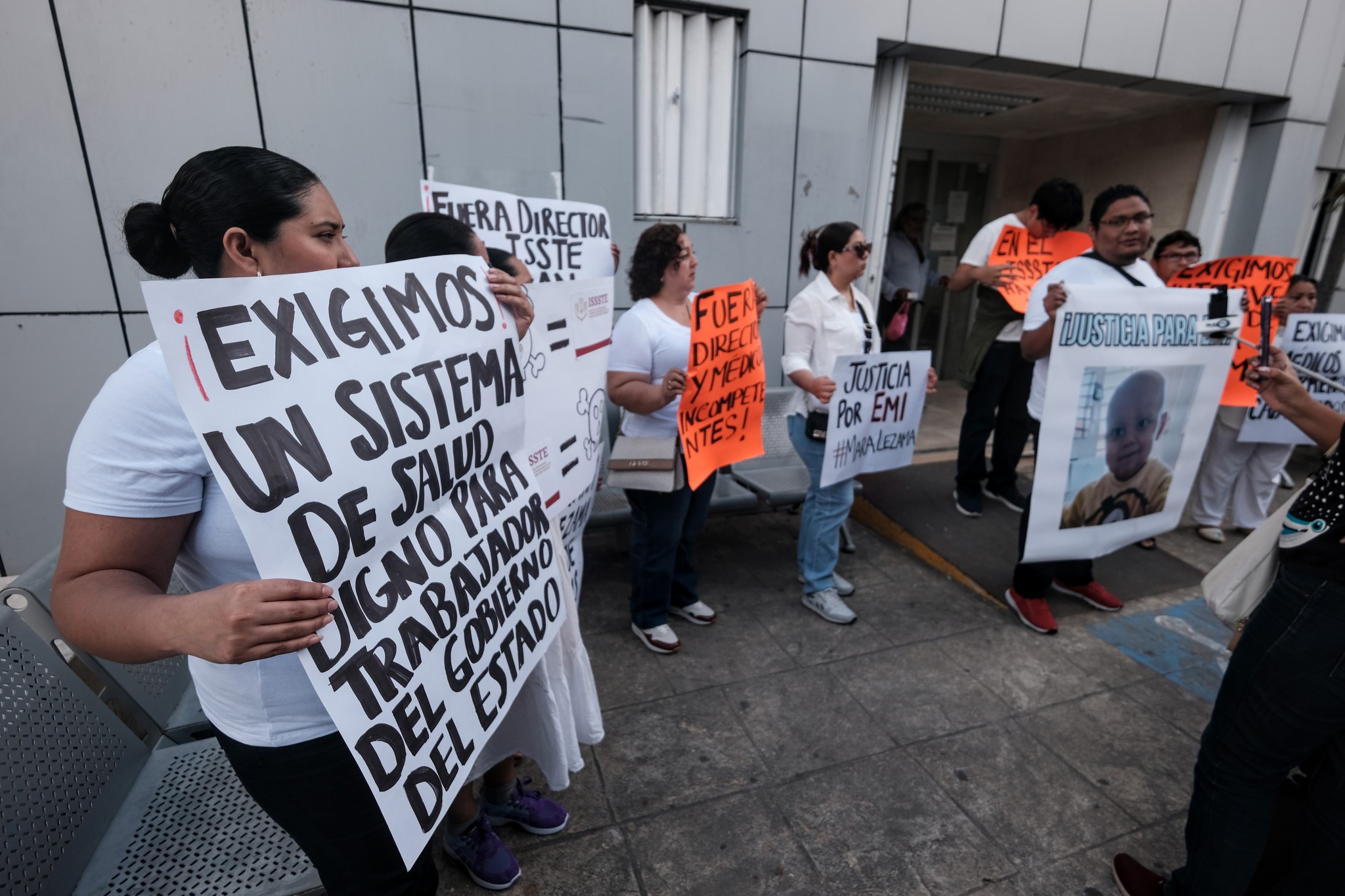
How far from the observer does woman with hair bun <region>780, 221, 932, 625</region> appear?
325cm

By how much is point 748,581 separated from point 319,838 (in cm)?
298

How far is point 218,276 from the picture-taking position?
118cm

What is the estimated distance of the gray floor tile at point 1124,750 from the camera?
2.44 m

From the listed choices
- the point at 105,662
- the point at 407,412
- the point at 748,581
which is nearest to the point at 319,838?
the point at 407,412

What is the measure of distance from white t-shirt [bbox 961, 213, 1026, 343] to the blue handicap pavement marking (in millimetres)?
1929

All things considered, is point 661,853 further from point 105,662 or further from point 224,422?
point 224,422

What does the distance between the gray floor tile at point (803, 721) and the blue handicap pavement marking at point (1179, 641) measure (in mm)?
1604

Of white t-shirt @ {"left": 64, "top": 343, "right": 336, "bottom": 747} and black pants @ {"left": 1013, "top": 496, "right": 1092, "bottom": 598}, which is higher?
white t-shirt @ {"left": 64, "top": 343, "right": 336, "bottom": 747}

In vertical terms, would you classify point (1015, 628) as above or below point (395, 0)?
below

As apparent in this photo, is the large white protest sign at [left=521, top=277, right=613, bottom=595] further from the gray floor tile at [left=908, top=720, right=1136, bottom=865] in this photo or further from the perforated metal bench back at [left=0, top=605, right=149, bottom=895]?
the gray floor tile at [left=908, top=720, right=1136, bottom=865]

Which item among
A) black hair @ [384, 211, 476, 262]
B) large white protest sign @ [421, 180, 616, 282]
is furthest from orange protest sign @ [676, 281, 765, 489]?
black hair @ [384, 211, 476, 262]

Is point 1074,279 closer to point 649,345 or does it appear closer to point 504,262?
point 649,345

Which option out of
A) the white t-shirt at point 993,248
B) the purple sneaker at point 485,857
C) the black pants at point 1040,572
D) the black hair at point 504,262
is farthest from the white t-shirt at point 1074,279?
the purple sneaker at point 485,857

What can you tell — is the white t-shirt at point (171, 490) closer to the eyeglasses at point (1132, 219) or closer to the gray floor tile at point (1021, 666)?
the gray floor tile at point (1021, 666)
